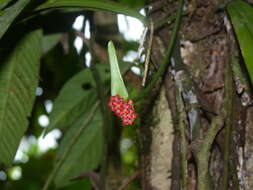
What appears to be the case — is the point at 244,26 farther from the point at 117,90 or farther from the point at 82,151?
the point at 82,151

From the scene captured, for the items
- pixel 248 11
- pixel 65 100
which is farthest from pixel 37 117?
pixel 248 11

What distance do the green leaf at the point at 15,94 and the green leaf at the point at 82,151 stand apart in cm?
27

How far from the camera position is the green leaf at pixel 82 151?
1222 millimetres

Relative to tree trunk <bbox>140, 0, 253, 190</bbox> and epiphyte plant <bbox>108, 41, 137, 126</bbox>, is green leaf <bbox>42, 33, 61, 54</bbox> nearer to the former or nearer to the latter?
tree trunk <bbox>140, 0, 253, 190</bbox>

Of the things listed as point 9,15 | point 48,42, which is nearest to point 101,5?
point 9,15

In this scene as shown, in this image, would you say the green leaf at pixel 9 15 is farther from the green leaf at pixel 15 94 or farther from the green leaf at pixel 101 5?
the green leaf at pixel 15 94

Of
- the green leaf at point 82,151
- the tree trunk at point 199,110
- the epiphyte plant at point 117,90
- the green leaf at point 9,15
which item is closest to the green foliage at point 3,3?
the green leaf at point 9,15

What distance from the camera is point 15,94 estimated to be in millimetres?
944

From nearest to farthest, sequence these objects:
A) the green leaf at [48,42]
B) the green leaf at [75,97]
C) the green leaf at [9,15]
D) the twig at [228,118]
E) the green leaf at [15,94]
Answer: the green leaf at [9,15] < the twig at [228,118] < the green leaf at [15,94] < the green leaf at [75,97] < the green leaf at [48,42]

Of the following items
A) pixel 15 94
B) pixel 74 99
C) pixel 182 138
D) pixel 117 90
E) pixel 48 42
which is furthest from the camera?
pixel 48 42

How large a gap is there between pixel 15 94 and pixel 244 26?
1.63ft

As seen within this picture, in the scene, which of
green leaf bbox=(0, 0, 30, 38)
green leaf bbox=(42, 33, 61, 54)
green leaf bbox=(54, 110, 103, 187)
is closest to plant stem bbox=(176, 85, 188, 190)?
green leaf bbox=(0, 0, 30, 38)

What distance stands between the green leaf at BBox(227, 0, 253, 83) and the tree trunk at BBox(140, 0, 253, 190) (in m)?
0.09

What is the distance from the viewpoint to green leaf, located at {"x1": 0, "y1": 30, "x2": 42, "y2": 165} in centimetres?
94
